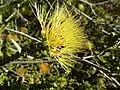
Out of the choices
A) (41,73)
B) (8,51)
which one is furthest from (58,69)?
(8,51)

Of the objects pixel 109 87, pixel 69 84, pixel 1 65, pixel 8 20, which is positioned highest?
pixel 8 20

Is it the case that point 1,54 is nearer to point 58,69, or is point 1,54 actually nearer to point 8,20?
point 8,20

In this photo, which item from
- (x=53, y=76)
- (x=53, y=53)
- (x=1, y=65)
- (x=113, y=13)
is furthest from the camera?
(x=113, y=13)

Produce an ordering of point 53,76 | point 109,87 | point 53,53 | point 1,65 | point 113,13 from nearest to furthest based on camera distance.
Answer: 1. point 53,53
2. point 1,65
3. point 53,76
4. point 109,87
5. point 113,13

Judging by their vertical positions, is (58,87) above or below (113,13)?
below

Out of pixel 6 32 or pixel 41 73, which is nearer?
pixel 41 73

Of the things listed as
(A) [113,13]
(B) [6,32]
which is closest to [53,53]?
(B) [6,32]
